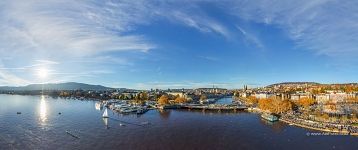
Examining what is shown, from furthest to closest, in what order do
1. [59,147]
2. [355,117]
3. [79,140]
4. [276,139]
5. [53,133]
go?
[355,117] < [53,133] < [276,139] < [79,140] < [59,147]

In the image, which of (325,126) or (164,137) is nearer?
(164,137)

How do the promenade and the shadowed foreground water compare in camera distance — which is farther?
the promenade

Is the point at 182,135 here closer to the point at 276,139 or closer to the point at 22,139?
the point at 276,139

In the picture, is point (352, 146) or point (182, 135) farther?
point (182, 135)

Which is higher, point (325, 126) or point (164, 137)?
point (325, 126)

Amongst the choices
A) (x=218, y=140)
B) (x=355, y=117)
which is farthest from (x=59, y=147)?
(x=355, y=117)

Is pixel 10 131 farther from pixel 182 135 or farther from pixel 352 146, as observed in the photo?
pixel 352 146

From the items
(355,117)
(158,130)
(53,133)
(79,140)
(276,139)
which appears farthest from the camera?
(355,117)

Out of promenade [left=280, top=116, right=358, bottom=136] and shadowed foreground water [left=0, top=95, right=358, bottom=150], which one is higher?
promenade [left=280, top=116, right=358, bottom=136]

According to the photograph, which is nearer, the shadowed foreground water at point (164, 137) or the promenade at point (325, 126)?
the shadowed foreground water at point (164, 137)

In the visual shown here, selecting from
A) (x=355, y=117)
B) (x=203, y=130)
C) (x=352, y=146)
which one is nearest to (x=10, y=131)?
(x=203, y=130)

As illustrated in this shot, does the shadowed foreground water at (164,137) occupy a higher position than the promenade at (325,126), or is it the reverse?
the promenade at (325,126)
